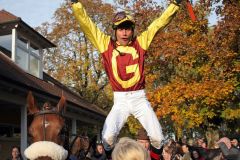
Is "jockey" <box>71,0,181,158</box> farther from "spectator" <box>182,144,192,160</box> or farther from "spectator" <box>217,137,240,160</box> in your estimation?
"spectator" <box>182,144,192,160</box>

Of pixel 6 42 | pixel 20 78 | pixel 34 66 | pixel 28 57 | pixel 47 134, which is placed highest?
pixel 6 42

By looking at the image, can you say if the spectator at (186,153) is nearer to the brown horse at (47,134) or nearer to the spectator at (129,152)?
the brown horse at (47,134)

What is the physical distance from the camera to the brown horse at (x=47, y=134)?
4.20 m

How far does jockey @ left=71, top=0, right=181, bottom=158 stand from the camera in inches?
205

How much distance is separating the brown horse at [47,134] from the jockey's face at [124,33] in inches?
41.1

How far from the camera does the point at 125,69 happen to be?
5426mm

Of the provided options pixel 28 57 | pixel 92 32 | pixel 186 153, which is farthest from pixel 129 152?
pixel 28 57

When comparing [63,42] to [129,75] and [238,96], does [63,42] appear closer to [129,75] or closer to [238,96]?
[238,96]

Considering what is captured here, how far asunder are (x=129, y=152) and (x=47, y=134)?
173 cm

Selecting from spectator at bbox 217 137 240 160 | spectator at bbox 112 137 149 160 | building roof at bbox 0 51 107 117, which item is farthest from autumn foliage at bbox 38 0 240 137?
spectator at bbox 112 137 149 160

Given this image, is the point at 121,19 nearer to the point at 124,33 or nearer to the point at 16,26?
the point at 124,33

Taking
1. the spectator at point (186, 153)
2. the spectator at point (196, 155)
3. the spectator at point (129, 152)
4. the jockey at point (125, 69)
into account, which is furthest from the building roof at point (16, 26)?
the spectator at point (129, 152)

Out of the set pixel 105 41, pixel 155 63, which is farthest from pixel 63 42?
pixel 105 41

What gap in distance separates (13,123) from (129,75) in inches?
526
